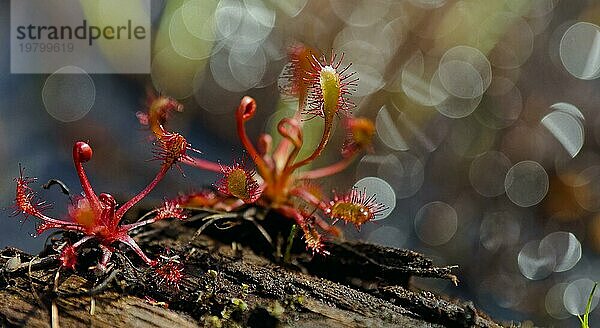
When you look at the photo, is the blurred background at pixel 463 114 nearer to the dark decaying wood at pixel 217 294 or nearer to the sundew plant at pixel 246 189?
the sundew plant at pixel 246 189

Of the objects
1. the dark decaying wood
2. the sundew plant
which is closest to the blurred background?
the sundew plant

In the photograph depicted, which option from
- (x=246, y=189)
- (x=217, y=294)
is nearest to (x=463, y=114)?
(x=246, y=189)

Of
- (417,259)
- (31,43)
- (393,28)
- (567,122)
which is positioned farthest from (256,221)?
(567,122)

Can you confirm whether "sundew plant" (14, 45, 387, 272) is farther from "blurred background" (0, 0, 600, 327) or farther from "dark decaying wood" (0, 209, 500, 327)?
"blurred background" (0, 0, 600, 327)

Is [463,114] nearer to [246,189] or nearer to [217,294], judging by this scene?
[246,189]

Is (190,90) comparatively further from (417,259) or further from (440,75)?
(417,259)
